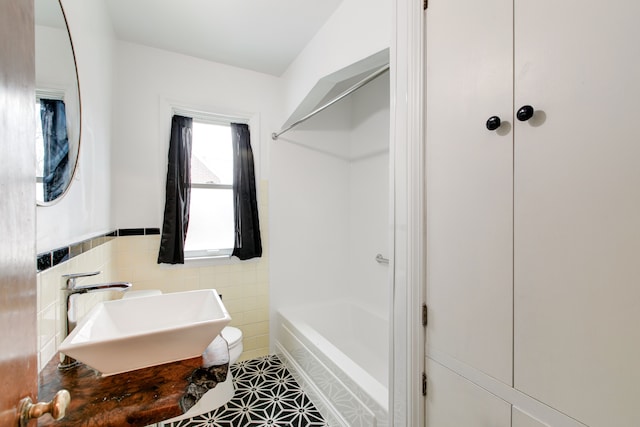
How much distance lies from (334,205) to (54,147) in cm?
217

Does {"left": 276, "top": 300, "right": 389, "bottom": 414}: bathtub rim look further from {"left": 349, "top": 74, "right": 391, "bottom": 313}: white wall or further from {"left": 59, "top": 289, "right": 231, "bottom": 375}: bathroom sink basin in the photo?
{"left": 59, "top": 289, "right": 231, "bottom": 375}: bathroom sink basin

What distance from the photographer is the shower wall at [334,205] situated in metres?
2.55

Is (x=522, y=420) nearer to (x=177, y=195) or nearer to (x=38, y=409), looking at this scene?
(x=38, y=409)

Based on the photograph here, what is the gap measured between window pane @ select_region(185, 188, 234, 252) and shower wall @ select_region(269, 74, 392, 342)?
0.39 metres

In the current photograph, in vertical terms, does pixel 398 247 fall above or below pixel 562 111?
below

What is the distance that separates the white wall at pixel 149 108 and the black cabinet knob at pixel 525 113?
2211 mm

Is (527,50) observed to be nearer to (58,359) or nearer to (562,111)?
(562,111)

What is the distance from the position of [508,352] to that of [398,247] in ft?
1.54

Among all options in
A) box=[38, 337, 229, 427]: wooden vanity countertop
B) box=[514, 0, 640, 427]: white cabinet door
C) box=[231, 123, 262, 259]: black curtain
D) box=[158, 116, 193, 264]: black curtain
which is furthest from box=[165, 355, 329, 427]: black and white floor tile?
box=[514, 0, 640, 427]: white cabinet door

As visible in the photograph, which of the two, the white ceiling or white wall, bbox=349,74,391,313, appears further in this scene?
white wall, bbox=349,74,391,313

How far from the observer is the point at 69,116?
1080 millimetres

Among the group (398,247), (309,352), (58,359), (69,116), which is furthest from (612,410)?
(69,116)

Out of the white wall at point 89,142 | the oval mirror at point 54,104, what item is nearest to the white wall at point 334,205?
the white wall at point 89,142

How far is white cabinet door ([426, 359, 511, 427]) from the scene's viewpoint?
2.72ft
